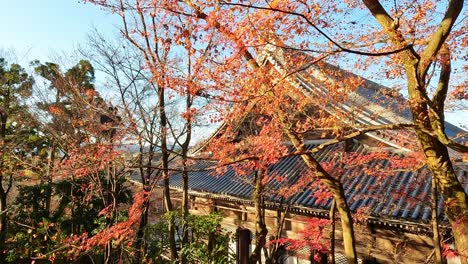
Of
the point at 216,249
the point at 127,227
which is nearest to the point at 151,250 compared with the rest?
the point at 127,227

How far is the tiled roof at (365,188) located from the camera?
729 cm

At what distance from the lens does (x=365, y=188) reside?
28.6 feet

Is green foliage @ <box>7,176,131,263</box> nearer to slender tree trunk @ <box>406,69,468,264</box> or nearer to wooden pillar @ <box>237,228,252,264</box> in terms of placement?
wooden pillar @ <box>237,228,252,264</box>

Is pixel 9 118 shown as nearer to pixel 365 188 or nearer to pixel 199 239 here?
pixel 199 239

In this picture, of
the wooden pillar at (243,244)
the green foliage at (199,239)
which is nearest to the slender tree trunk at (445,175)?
the green foliage at (199,239)

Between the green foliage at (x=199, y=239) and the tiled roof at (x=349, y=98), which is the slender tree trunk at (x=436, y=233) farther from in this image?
the green foliage at (x=199, y=239)

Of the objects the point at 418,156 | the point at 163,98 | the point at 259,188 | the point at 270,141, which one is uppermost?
the point at 163,98

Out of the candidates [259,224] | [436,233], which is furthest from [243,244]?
[436,233]

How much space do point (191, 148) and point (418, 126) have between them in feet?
42.9

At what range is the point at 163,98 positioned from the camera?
29.1 feet

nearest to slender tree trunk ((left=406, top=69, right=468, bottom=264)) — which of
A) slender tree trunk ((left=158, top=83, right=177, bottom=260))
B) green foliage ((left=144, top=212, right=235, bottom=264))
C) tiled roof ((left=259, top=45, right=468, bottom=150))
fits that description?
tiled roof ((left=259, top=45, right=468, bottom=150))

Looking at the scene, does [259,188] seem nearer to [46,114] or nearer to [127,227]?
Answer: [127,227]

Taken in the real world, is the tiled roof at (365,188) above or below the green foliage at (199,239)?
above

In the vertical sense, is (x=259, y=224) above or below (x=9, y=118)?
below
